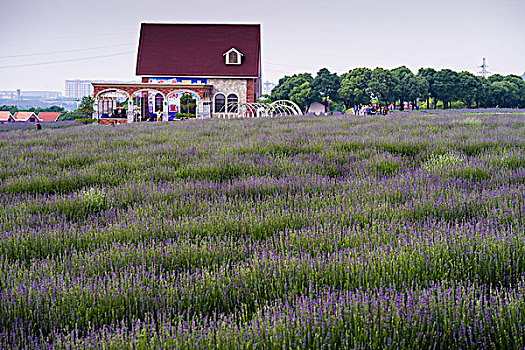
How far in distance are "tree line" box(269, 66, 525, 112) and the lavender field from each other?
67043 mm

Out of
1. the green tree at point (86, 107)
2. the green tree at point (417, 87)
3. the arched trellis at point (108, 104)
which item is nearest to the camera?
the arched trellis at point (108, 104)

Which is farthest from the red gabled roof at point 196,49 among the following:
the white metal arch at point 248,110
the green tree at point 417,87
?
the green tree at point 417,87

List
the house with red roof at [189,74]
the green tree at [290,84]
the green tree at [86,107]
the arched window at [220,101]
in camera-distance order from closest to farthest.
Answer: the house with red roof at [189,74] < the green tree at [86,107] < the arched window at [220,101] < the green tree at [290,84]

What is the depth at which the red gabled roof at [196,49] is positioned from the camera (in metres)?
40.8

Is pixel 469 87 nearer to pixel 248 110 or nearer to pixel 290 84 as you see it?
pixel 290 84

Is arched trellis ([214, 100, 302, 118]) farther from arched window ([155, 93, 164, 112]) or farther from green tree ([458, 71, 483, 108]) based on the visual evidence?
green tree ([458, 71, 483, 108])

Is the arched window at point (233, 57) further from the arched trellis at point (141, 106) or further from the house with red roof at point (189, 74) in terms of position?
the arched trellis at point (141, 106)

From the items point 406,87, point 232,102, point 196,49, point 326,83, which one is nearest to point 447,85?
point 406,87

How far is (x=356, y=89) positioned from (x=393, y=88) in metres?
6.20

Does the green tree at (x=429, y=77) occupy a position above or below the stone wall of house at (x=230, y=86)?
above

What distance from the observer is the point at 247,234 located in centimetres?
357

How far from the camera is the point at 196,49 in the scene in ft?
139

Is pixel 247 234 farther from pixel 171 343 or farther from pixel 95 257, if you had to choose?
pixel 171 343

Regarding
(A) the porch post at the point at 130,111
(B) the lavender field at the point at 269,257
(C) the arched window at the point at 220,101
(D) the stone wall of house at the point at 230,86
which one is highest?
(D) the stone wall of house at the point at 230,86
